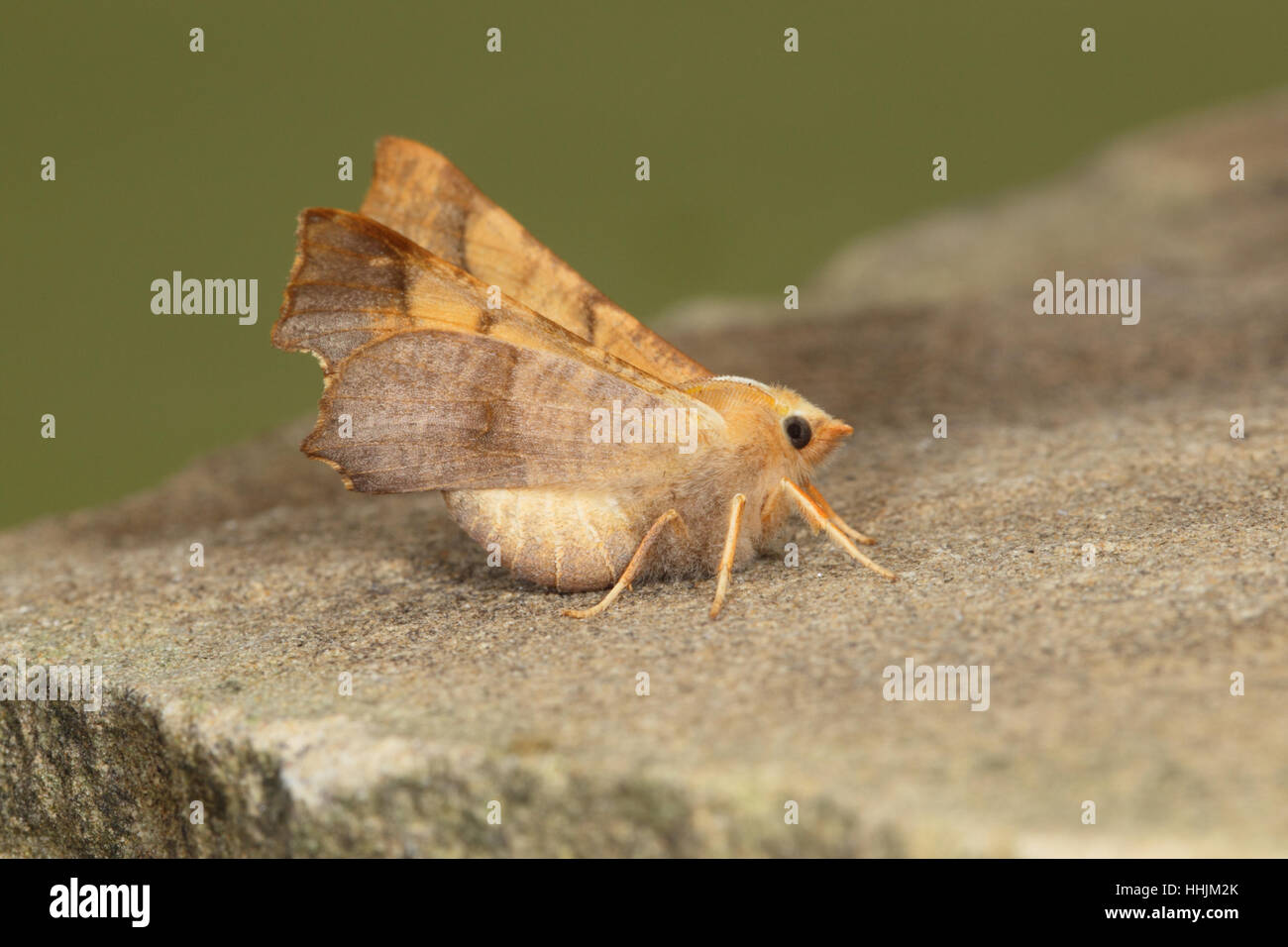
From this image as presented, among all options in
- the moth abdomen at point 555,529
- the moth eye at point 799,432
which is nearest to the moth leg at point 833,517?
the moth eye at point 799,432

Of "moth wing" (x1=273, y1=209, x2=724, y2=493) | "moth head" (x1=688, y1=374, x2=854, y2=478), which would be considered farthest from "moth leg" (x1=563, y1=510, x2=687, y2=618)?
"moth head" (x1=688, y1=374, x2=854, y2=478)

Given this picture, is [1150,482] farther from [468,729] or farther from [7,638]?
[7,638]

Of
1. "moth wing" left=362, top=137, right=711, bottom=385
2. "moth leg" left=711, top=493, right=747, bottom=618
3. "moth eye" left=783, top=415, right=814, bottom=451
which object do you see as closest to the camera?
"moth leg" left=711, top=493, right=747, bottom=618

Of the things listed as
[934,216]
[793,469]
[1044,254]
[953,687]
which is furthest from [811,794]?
[934,216]

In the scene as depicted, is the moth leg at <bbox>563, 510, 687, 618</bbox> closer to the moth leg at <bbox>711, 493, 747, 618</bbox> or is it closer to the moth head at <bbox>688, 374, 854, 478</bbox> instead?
the moth leg at <bbox>711, 493, 747, 618</bbox>

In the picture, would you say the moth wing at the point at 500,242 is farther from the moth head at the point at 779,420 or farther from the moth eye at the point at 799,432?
the moth eye at the point at 799,432

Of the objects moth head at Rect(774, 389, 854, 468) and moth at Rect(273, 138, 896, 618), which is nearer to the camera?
moth at Rect(273, 138, 896, 618)

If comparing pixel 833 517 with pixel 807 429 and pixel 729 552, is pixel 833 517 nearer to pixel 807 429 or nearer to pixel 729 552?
pixel 807 429
